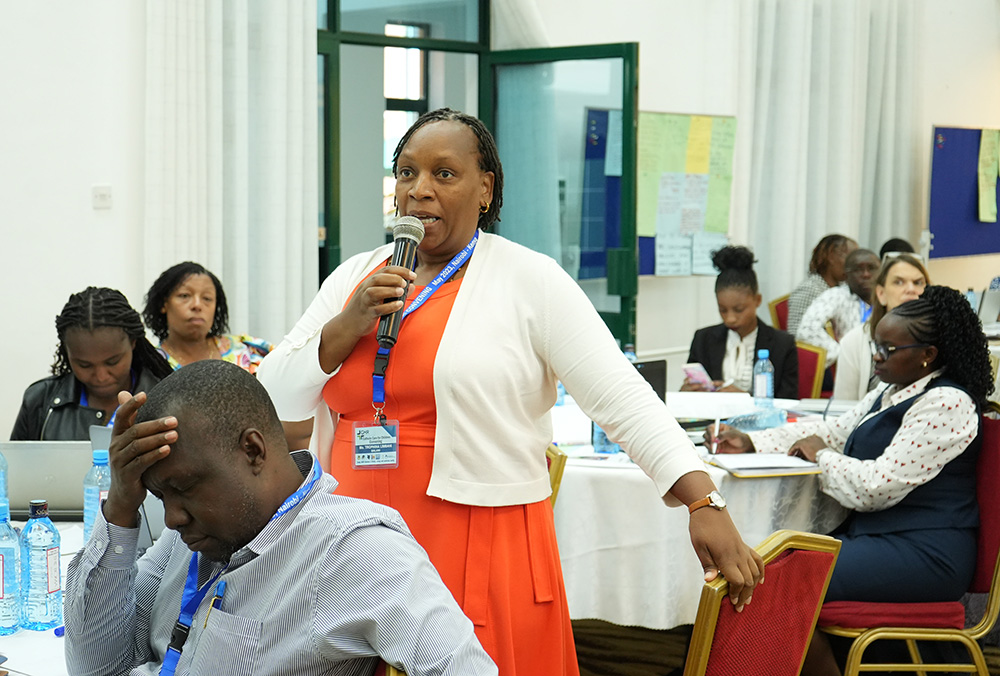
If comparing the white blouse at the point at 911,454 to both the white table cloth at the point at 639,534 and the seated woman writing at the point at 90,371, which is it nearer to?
the white table cloth at the point at 639,534

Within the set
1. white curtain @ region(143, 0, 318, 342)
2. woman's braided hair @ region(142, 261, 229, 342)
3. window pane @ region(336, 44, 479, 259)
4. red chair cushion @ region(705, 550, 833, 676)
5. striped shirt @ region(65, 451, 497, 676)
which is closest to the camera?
striped shirt @ region(65, 451, 497, 676)

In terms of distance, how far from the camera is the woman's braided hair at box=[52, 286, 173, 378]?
3230 mm

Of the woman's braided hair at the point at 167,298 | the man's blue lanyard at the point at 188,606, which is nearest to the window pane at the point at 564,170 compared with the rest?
the woman's braided hair at the point at 167,298

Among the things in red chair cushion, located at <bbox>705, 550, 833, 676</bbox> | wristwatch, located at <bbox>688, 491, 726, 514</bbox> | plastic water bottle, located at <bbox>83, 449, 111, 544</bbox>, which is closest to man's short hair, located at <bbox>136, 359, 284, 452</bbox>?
wristwatch, located at <bbox>688, 491, 726, 514</bbox>

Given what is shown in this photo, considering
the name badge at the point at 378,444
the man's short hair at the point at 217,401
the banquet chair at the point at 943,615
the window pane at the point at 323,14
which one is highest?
the window pane at the point at 323,14

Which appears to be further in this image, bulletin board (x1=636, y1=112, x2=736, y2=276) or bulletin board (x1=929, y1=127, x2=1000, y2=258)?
bulletin board (x1=929, y1=127, x2=1000, y2=258)

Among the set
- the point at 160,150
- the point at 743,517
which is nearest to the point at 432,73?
the point at 160,150

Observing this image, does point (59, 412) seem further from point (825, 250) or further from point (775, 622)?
point (825, 250)

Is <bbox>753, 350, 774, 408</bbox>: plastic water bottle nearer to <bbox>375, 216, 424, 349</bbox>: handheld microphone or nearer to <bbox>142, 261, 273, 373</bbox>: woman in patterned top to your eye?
<bbox>142, 261, 273, 373</bbox>: woman in patterned top

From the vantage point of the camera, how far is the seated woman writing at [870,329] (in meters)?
4.57

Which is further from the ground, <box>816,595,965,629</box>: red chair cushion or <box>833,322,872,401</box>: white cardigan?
<box>833,322,872,401</box>: white cardigan

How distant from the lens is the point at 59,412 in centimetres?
323

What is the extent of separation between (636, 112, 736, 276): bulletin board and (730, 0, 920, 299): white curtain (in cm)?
20

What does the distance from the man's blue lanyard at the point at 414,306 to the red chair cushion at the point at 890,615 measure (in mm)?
1642
